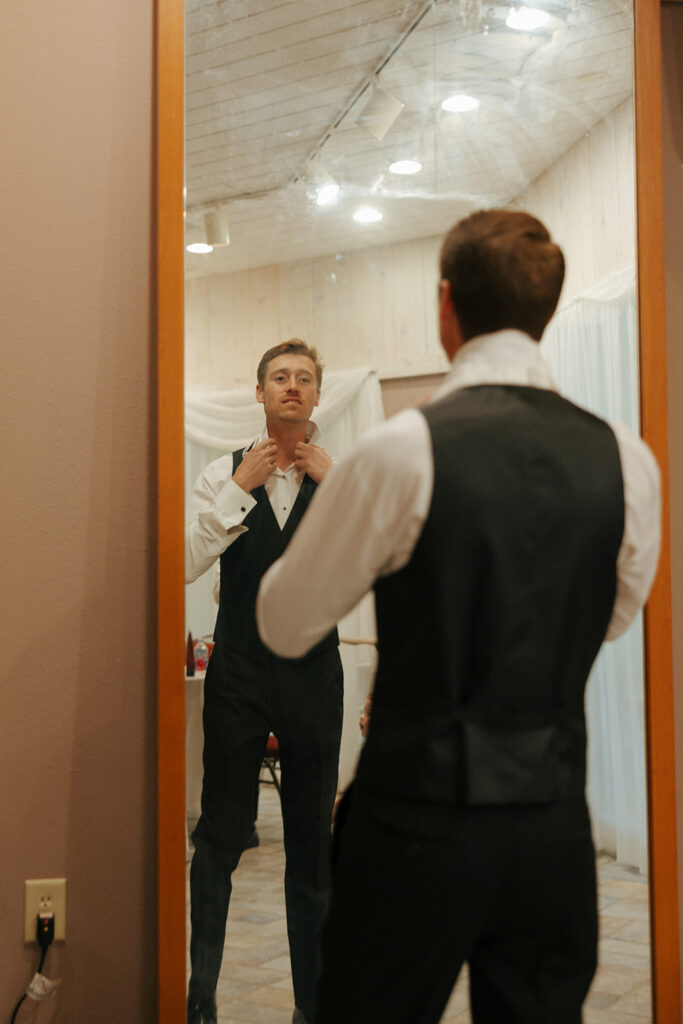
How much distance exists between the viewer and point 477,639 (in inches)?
42.7

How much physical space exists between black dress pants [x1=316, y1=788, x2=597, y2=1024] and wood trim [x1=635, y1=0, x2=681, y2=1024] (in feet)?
2.89


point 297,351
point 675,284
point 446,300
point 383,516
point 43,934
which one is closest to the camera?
point 383,516

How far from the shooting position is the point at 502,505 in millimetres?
1065

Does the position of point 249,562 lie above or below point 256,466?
below

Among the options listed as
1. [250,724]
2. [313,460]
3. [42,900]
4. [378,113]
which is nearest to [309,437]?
[313,460]

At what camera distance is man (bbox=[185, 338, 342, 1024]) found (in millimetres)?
1823

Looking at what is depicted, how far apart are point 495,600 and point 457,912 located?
345 mm

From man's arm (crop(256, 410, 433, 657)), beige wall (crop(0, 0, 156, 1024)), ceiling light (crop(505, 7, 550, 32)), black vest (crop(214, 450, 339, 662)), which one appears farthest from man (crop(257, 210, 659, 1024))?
ceiling light (crop(505, 7, 550, 32))

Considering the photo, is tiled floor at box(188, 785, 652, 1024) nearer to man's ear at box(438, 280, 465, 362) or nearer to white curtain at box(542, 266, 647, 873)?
white curtain at box(542, 266, 647, 873)

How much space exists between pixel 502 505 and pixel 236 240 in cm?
102

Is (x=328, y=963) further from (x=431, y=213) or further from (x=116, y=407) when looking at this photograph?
(x=431, y=213)

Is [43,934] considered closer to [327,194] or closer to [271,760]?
[271,760]

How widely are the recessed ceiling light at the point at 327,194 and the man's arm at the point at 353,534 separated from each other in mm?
964

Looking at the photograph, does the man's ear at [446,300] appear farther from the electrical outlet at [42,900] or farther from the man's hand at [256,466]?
the electrical outlet at [42,900]
